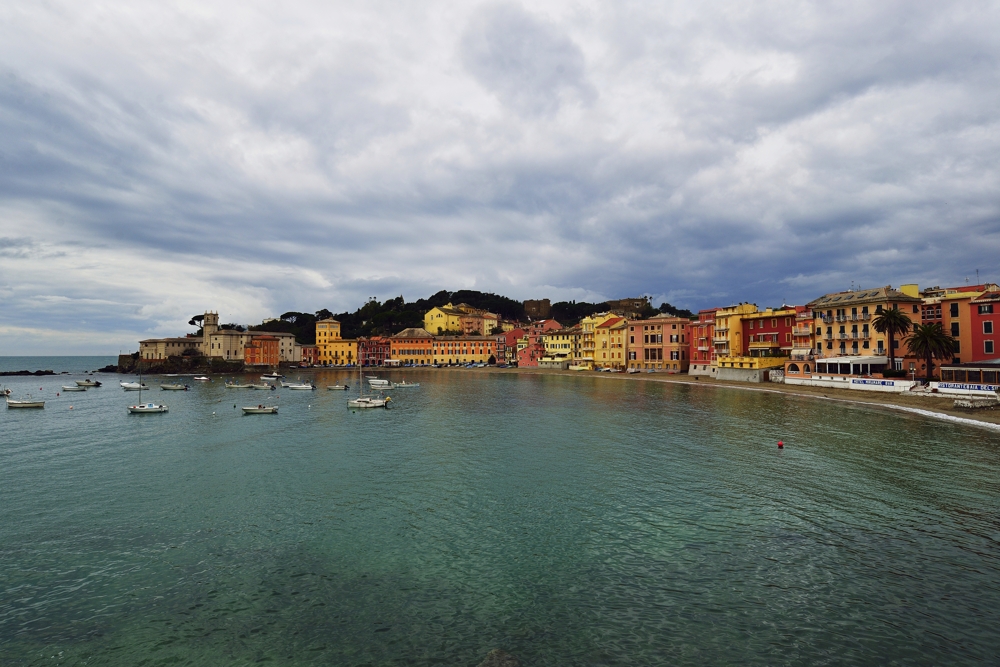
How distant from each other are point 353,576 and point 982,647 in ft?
57.7

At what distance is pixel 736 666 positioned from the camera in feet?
39.1

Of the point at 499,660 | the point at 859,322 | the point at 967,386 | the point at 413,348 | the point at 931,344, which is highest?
the point at 859,322

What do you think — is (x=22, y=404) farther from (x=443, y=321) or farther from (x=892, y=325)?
(x=443, y=321)

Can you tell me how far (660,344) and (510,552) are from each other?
324 feet

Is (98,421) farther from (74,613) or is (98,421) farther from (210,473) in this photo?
(74,613)

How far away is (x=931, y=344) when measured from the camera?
57812 millimetres

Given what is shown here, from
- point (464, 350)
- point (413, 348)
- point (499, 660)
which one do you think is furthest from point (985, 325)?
point (413, 348)

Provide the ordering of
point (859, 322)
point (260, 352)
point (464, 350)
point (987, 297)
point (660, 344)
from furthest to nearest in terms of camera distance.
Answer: point (464, 350), point (260, 352), point (660, 344), point (859, 322), point (987, 297)

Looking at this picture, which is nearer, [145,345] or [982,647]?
[982,647]

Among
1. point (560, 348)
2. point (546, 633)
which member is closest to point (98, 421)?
point (546, 633)

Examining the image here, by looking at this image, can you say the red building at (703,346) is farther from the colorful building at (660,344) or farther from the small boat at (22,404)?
the small boat at (22,404)

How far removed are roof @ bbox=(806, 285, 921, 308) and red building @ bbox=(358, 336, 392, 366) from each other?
128967 mm

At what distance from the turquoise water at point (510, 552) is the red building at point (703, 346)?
2268 inches

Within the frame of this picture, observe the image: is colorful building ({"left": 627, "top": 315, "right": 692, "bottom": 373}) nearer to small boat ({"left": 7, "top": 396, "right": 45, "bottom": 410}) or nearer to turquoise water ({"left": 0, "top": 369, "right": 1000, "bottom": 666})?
turquoise water ({"left": 0, "top": 369, "right": 1000, "bottom": 666})
